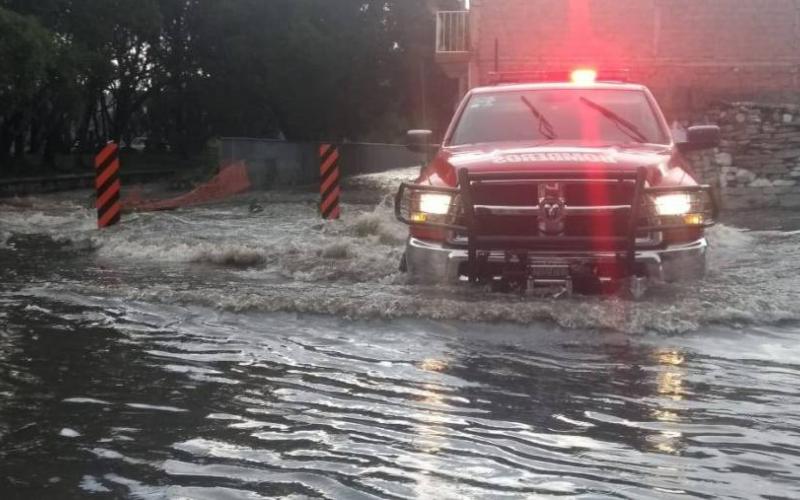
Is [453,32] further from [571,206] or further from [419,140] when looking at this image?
[571,206]

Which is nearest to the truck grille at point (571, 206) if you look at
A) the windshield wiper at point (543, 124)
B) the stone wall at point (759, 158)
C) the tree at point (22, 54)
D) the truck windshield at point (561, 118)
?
the truck windshield at point (561, 118)

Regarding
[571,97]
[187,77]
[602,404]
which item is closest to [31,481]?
[602,404]

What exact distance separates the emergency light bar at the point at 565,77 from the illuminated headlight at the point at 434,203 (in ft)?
8.09

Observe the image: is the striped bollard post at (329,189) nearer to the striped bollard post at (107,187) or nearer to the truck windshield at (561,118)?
the striped bollard post at (107,187)

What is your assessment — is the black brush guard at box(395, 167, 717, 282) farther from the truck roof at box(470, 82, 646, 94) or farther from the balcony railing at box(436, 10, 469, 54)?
the balcony railing at box(436, 10, 469, 54)

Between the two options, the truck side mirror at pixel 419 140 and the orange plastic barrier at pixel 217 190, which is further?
the orange plastic barrier at pixel 217 190

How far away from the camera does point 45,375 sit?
505 centimetres

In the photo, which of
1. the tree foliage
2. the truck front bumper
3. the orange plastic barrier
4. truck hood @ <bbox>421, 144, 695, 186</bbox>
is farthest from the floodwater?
the tree foliage

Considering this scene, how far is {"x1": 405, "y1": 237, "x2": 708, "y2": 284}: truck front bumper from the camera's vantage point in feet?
19.5

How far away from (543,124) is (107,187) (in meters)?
8.60

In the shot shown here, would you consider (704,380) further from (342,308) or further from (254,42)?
(254,42)

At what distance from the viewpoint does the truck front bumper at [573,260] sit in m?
5.95

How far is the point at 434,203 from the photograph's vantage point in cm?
631

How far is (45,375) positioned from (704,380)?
3.62 m
